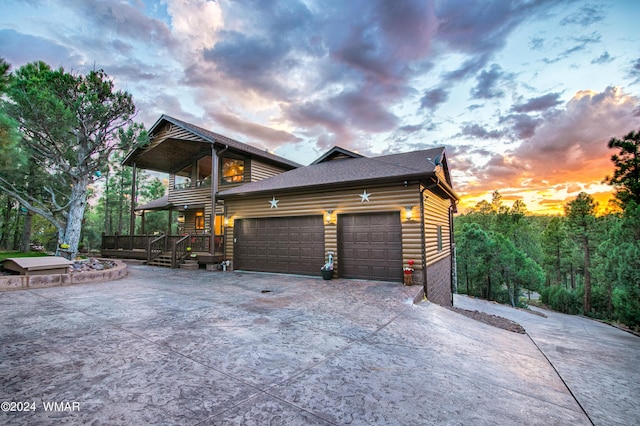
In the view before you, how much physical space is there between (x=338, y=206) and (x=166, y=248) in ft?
30.4

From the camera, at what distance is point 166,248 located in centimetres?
1285

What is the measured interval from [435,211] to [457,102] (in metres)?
6.89

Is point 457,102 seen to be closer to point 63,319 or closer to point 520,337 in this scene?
point 520,337

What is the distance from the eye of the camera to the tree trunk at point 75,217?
10680 mm

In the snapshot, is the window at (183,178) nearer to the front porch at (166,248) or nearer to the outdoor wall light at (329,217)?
the front porch at (166,248)

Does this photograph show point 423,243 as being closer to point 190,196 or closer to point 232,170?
point 232,170

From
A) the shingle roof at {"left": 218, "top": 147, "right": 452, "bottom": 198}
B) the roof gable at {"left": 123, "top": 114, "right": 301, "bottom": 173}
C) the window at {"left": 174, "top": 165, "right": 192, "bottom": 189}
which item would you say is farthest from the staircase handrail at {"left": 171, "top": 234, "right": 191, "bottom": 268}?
the window at {"left": 174, "top": 165, "right": 192, "bottom": 189}

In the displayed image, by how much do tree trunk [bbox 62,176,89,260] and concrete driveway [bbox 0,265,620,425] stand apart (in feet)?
20.1

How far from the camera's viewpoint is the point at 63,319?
14.3ft

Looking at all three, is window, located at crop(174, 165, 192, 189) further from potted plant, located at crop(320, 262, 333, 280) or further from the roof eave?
potted plant, located at crop(320, 262, 333, 280)

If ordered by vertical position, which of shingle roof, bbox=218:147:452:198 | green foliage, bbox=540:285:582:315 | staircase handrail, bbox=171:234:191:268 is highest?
shingle roof, bbox=218:147:452:198

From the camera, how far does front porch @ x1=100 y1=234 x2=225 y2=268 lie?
11.6 meters

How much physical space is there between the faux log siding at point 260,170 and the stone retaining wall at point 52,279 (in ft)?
24.6

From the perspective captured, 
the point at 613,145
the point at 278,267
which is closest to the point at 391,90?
the point at 278,267
